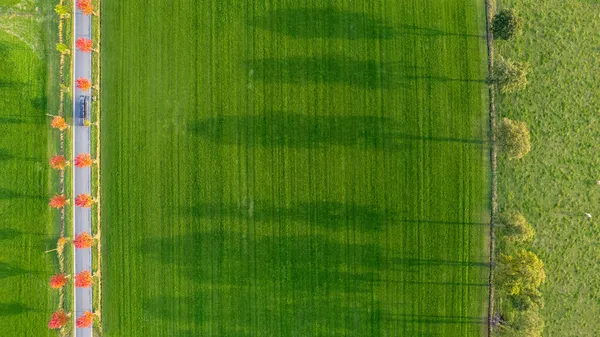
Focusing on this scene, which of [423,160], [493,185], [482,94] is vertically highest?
[482,94]

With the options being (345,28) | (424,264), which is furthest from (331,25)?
(424,264)

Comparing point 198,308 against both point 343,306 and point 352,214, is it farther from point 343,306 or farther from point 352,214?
point 352,214

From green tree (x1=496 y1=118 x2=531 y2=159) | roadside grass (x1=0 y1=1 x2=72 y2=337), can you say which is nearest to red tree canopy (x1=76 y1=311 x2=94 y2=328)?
roadside grass (x1=0 y1=1 x2=72 y2=337)

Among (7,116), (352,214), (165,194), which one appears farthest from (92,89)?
(352,214)

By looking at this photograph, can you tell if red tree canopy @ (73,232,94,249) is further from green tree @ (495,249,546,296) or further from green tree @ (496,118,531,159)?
green tree @ (496,118,531,159)

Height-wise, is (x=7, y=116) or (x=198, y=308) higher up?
(x=7, y=116)

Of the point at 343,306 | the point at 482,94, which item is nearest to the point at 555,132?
the point at 482,94

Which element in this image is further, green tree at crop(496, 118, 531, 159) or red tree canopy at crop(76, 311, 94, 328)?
red tree canopy at crop(76, 311, 94, 328)
